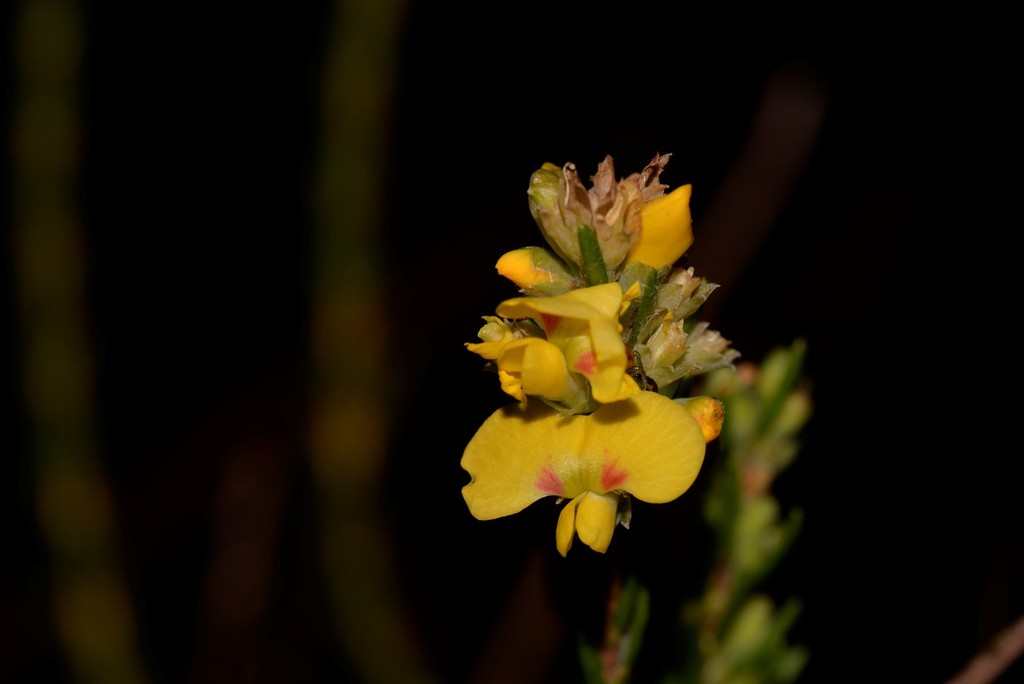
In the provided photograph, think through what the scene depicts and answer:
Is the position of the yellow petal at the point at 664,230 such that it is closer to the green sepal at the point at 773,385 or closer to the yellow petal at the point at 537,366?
the yellow petal at the point at 537,366

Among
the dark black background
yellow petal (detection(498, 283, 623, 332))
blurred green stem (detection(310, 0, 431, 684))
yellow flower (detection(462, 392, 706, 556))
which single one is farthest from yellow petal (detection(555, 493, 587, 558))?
blurred green stem (detection(310, 0, 431, 684))

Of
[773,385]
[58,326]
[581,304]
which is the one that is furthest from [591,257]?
[58,326]

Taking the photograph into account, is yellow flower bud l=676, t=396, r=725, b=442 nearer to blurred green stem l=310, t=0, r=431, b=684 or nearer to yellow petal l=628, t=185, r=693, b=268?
yellow petal l=628, t=185, r=693, b=268

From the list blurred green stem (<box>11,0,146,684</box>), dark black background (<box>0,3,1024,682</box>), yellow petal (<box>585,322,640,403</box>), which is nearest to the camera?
yellow petal (<box>585,322,640,403</box>)

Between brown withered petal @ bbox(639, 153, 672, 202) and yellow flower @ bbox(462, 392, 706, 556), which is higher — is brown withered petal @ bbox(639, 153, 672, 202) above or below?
above

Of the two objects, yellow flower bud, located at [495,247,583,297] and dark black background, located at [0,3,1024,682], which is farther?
dark black background, located at [0,3,1024,682]

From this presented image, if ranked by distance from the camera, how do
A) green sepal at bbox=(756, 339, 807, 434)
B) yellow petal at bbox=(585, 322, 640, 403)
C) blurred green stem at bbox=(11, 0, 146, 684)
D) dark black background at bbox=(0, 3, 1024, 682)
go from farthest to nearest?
blurred green stem at bbox=(11, 0, 146, 684) → dark black background at bbox=(0, 3, 1024, 682) → green sepal at bbox=(756, 339, 807, 434) → yellow petal at bbox=(585, 322, 640, 403)

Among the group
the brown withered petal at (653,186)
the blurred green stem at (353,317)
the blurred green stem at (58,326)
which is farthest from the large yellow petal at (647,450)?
the blurred green stem at (58,326)

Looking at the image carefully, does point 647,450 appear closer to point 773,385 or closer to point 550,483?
point 550,483
